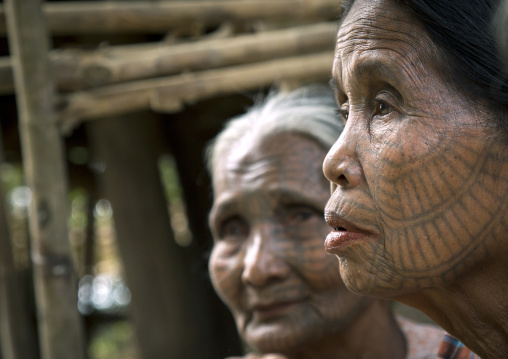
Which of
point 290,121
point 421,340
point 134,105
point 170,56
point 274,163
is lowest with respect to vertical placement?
point 421,340

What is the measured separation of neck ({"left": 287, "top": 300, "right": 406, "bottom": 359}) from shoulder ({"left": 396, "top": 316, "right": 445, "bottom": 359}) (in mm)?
33

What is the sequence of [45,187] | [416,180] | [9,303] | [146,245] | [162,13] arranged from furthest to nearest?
1. [146,245]
2. [9,303]
3. [162,13]
4. [45,187]
5. [416,180]

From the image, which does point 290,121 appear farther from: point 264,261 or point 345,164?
point 345,164

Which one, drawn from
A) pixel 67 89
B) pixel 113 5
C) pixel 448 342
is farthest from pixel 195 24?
pixel 448 342

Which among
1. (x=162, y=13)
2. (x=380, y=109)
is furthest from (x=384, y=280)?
(x=162, y=13)

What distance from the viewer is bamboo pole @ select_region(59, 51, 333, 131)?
10.7 ft

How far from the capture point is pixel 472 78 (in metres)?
1.14

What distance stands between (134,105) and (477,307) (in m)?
2.42

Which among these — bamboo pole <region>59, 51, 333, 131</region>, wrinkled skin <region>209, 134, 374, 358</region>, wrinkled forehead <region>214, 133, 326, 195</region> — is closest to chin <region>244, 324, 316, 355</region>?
wrinkled skin <region>209, 134, 374, 358</region>

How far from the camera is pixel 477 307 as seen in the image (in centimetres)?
124

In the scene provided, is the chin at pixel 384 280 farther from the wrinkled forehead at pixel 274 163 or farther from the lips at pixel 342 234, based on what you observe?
the wrinkled forehead at pixel 274 163

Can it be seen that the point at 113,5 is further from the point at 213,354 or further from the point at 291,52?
the point at 213,354

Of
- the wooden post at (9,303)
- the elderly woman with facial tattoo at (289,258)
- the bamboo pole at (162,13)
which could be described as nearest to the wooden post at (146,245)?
the wooden post at (9,303)

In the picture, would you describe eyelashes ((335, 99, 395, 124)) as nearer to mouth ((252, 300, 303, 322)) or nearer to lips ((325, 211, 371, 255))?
lips ((325, 211, 371, 255))
